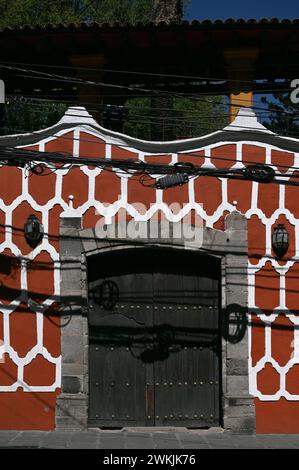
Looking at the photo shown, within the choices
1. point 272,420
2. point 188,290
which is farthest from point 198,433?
point 188,290

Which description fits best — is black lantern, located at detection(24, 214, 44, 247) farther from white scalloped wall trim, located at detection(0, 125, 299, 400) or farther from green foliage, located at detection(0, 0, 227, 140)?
green foliage, located at detection(0, 0, 227, 140)

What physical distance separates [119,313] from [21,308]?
1405 mm

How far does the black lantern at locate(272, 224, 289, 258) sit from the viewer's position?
34.8 feet

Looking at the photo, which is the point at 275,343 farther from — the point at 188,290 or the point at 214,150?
the point at 214,150

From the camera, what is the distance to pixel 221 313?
10.6m

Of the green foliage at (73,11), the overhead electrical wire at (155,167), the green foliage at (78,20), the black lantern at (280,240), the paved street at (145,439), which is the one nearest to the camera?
the paved street at (145,439)

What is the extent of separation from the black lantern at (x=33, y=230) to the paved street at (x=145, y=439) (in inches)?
105

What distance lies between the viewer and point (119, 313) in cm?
1076

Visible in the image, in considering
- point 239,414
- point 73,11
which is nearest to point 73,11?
point 73,11

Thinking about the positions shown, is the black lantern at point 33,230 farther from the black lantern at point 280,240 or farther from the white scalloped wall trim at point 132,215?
the black lantern at point 280,240

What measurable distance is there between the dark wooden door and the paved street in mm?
354

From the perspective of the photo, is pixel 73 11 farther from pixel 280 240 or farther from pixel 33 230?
pixel 280 240

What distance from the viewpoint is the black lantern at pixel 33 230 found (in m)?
10.6

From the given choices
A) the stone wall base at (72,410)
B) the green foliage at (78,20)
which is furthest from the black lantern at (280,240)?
the green foliage at (78,20)
